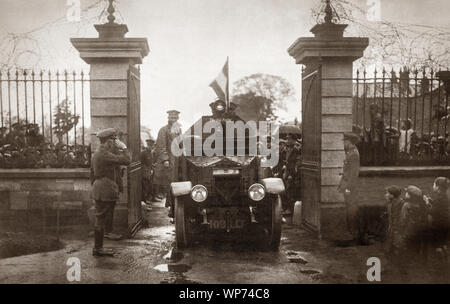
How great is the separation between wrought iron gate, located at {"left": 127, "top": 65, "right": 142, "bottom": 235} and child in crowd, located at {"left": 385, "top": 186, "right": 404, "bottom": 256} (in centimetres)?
421

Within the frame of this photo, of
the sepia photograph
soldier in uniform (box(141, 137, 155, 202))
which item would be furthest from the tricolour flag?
soldier in uniform (box(141, 137, 155, 202))

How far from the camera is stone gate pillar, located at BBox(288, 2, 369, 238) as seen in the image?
315 inches

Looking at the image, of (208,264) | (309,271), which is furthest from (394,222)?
(208,264)

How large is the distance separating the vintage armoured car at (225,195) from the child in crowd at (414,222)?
69.1 inches

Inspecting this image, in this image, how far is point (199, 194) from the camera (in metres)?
6.85

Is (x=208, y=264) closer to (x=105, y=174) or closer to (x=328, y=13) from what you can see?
(x=105, y=174)

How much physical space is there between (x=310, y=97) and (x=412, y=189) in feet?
9.17

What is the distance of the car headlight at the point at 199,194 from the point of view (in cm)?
684

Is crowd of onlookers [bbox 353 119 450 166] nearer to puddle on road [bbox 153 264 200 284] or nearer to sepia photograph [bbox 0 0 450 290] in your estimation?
sepia photograph [bbox 0 0 450 290]

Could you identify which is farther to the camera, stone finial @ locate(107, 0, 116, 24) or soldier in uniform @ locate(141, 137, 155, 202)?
soldier in uniform @ locate(141, 137, 155, 202)

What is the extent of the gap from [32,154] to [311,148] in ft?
17.0

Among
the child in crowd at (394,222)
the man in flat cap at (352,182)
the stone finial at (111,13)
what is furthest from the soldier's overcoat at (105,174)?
the child in crowd at (394,222)

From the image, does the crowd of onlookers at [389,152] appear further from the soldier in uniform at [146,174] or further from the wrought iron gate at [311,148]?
the soldier in uniform at [146,174]
